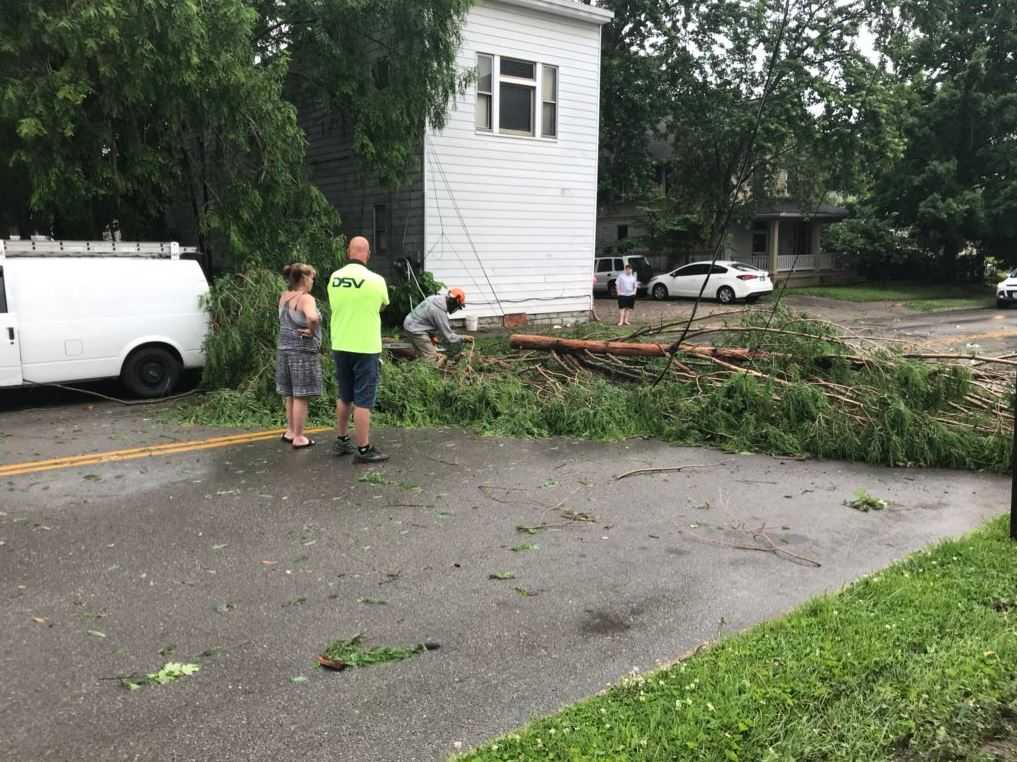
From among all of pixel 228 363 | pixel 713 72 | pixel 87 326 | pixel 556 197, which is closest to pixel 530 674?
pixel 228 363

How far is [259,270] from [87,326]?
2198 mm

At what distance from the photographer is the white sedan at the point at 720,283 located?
26625 mm

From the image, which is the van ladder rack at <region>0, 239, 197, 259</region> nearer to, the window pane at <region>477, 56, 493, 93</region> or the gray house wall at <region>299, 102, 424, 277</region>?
the gray house wall at <region>299, 102, 424, 277</region>

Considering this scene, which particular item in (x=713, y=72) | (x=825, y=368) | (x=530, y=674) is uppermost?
(x=713, y=72)

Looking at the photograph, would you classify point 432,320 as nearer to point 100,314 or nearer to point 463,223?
point 100,314

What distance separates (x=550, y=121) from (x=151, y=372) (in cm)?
1129

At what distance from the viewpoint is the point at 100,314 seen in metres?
9.79

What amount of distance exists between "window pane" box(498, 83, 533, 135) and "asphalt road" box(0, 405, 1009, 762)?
38.8 feet

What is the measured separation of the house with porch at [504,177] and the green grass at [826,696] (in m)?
13.6

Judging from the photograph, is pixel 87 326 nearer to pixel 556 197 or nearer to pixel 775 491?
pixel 775 491

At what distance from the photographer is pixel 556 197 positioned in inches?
742

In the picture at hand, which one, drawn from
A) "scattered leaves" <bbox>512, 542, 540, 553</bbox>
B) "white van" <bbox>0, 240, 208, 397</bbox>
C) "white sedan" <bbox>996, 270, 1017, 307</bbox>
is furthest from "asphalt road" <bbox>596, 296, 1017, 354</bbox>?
"scattered leaves" <bbox>512, 542, 540, 553</bbox>

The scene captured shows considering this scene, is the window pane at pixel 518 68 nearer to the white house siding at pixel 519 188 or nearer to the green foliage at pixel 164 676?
the white house siding at pixel 519 188

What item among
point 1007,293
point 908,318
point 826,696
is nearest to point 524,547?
point 826,696
